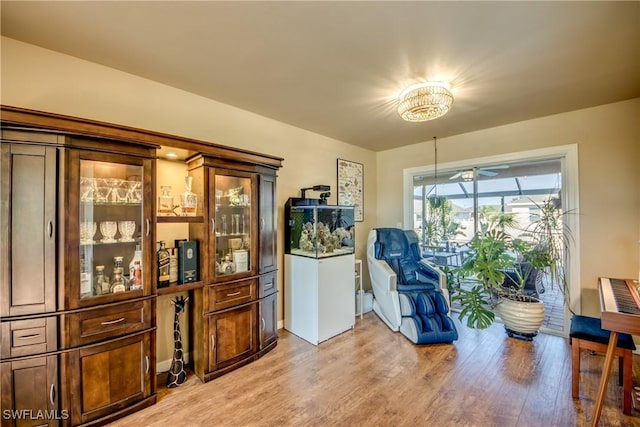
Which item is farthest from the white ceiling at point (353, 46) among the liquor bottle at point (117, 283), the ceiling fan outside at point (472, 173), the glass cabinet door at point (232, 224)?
the liquor bottle at point (117, 283)

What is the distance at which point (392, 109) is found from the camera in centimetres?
291

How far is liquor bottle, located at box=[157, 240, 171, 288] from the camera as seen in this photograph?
2.15 m

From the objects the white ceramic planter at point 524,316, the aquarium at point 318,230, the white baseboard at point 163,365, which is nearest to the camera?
the white baseboard at point 163,365

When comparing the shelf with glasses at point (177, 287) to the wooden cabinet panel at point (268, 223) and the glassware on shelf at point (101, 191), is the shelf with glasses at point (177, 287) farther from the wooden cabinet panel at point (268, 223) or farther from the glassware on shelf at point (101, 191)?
the glassware on shelf at point (101, 191)

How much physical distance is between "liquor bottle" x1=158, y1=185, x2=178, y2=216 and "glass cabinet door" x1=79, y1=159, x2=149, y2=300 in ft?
0.93

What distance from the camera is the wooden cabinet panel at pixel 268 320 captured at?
265cm

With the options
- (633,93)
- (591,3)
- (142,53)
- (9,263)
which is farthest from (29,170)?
(633,93)

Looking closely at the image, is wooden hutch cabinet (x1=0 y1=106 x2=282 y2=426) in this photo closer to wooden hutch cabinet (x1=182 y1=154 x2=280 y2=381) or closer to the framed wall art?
wooden hutch cabinet (x1=182 y1=154 x2=280 y2=381)

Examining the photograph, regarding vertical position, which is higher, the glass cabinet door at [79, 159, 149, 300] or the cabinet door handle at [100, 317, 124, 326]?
the glass cabinet door at [79, 159, 149, 300]

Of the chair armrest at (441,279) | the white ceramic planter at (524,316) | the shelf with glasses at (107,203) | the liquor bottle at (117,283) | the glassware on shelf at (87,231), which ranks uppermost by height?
the shelf with glasses at (107,203)

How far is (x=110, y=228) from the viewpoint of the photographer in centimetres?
188

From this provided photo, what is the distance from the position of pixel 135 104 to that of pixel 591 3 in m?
3.18

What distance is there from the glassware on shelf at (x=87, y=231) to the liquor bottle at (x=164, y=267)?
47 centimetres

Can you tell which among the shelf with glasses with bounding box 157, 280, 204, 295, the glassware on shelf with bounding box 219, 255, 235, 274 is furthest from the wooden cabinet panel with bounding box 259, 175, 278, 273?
the shelf with glasses with bounding box 157, 280, 204, 295
